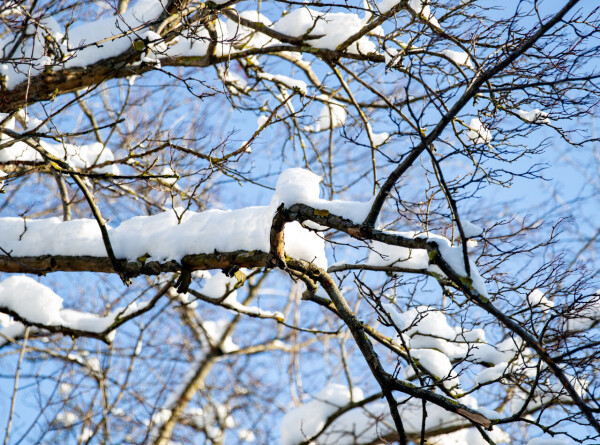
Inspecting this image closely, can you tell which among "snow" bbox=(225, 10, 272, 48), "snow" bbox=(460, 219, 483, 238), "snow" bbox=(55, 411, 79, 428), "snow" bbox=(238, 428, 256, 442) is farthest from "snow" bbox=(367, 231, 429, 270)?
"snow" bbox=(238, 428, 256, 442)

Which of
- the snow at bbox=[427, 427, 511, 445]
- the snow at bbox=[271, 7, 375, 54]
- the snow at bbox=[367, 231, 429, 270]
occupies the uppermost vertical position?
the snow at bbox=[271, 7, 375, 54]

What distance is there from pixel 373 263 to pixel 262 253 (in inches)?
35.8

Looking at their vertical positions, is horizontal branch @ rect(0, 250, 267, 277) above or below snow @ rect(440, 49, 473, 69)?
→ below

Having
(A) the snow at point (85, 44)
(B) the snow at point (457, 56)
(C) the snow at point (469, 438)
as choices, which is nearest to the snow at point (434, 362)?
(C) the snow at point (469, 438)

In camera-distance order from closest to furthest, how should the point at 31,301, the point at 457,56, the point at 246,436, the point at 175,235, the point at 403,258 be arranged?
the point at 175,235
the point at 403,258
the point at 31,301
the point at 457,56
the point at 246,436

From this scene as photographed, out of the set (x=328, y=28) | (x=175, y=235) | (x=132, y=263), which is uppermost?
(x=328, y=28)

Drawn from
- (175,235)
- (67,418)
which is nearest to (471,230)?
(175,235)

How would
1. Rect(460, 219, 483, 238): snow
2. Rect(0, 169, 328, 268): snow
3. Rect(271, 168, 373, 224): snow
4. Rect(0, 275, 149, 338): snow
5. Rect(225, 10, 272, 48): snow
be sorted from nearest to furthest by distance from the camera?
Rect(460, 219, 483, 238): snow
Rect(271, 168, 373, 224): snow
Rect(0, 169, 328, 268): snow
Rect(0, 275, 149, 338): snow
Rect(225, 10, 272, 48): snow

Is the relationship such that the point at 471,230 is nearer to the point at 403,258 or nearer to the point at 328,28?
the point at 403,258

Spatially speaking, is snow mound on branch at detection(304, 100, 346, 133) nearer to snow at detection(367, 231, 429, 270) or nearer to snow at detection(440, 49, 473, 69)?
snow at detection(440, 49, 473, 69)

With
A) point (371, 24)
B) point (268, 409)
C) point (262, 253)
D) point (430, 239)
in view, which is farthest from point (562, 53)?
point (268, 409)

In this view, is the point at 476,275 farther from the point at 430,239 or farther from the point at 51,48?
the point at 51,48

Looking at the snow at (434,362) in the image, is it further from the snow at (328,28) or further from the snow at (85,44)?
the snow at (85,44)

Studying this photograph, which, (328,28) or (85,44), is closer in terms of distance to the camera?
(85,44)
